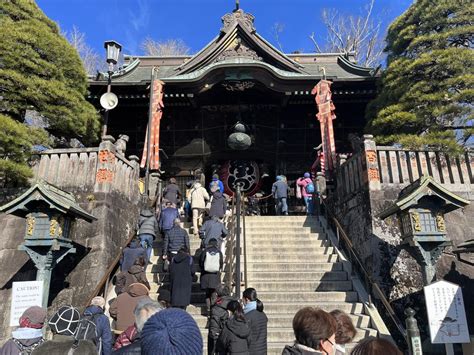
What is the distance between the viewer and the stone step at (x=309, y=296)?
7.16m

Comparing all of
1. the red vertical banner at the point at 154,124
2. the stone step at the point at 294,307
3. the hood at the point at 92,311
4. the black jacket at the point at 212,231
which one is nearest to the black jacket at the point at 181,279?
the stone step at the point at 294,307

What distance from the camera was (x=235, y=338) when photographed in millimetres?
3959

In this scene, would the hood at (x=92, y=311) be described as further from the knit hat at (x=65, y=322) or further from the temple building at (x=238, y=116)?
the temple building at (x=238, y=116)

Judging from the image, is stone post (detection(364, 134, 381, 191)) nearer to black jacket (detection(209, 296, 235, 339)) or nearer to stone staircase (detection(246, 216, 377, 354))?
stone staircase (detection(246, 216, 377, 354))

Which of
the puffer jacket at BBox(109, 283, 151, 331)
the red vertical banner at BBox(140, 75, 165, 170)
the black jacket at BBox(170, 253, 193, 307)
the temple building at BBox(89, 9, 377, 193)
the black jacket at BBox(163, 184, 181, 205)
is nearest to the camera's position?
the puffer jacket at BBox(109, 283, 151, 331)

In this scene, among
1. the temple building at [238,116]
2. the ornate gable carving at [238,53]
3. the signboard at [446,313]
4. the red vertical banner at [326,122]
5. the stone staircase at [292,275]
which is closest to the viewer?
the signboard at [446,313]

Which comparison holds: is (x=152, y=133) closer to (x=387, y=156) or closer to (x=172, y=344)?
(x=387, y=156)

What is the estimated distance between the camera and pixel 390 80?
1106 centimetres

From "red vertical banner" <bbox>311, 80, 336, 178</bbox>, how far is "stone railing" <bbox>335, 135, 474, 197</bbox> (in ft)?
8.37

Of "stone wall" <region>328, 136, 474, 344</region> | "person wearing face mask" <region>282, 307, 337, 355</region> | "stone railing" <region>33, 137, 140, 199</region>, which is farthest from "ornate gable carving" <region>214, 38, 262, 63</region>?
"person wearing face mask" <region>282, 307, 337, 355</region>

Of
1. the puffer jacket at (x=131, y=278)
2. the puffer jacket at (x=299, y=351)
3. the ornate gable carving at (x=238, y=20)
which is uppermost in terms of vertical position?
the ornate gable carving at (x=238, y=20)

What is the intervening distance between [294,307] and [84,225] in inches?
206

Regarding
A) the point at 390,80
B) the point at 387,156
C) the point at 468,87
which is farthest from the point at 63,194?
the point at 468,87

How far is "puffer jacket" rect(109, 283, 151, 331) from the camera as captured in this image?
14.5 feet
